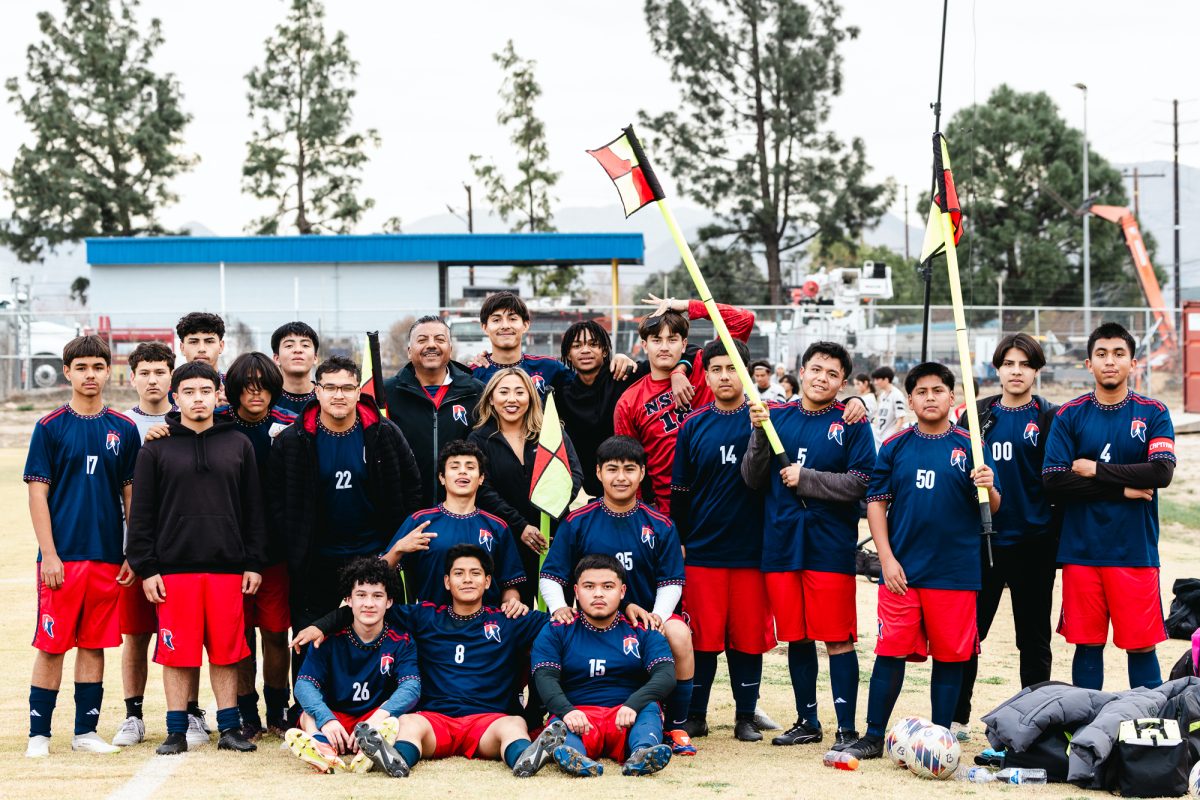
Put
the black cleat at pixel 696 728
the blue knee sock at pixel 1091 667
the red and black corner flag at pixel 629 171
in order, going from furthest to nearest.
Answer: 1. the red and black corner flag at pixel 629 171
2. the black cleat at pixel 696 728
3. the blue knee sock at pixel 1091 667

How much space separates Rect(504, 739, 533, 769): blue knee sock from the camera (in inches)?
215

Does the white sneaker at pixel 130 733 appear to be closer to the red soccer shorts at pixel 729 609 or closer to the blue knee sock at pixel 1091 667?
the red soccer shorts at pixel 729 609

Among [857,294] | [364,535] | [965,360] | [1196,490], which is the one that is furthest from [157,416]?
[857,294]

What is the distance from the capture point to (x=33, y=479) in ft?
19.3

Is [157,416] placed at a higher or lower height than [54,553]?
higher

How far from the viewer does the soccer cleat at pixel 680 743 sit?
227 inches

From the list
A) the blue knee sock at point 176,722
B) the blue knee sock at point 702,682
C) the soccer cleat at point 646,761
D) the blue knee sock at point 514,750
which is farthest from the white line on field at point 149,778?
the blue knee sock at point 702,682

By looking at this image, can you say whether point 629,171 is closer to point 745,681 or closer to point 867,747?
point 745,681

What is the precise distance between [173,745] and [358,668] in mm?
871

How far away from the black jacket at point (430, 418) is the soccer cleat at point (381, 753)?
154cm

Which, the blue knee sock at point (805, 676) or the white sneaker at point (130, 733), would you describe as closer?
the white sneaker at point (130, 733)

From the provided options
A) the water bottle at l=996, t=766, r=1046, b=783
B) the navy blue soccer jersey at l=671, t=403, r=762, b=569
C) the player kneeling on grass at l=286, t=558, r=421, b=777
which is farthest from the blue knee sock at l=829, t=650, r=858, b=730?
the player kneeling on grass at l=286, t=558, r=421, b=777

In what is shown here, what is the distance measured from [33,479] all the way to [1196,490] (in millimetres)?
16445

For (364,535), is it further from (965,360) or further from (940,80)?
(940,80)
